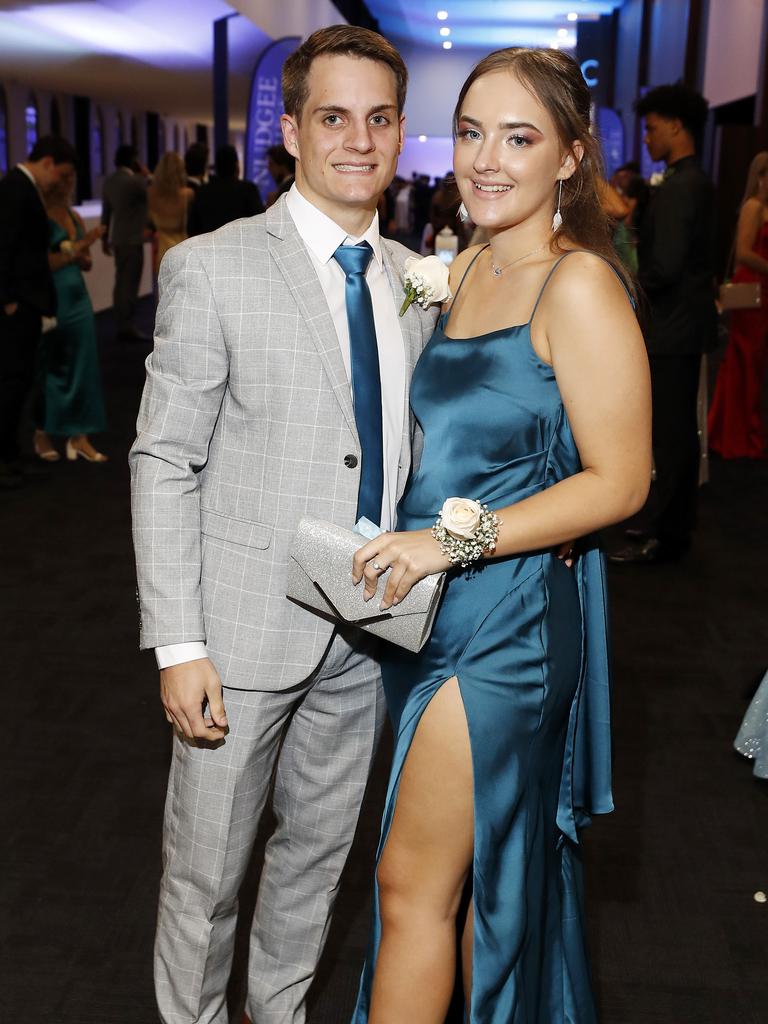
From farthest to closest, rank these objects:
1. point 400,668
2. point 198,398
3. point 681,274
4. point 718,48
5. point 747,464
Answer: point 718,48 → point 747,464 → point 681,274 → point 400,668 → point 198,398

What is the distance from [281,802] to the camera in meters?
2.02

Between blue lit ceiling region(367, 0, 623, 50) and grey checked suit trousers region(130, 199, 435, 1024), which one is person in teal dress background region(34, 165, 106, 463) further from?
blue lit ceiling region(367, 0, 623, 50)

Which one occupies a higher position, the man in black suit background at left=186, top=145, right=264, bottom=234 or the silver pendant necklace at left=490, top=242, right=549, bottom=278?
the man in black suit background at left=186, top=145, right=264, bottom=234

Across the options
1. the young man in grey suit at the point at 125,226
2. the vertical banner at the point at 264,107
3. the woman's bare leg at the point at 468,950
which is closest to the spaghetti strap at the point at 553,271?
the woman's bare leg at the point at 468,950

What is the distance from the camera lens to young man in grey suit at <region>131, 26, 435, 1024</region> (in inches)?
66.9

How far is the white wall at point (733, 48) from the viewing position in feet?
37.1

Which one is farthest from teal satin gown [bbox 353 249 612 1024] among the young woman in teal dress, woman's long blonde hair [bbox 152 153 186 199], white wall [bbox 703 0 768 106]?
white wall [bbox 703 0 768 106]

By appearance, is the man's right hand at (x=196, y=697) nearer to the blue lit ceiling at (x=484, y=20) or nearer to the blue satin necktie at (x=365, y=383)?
Answer: the blue satin necktie at (x=365, y=383)

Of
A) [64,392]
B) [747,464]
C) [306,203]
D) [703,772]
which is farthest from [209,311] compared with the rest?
[747,464]

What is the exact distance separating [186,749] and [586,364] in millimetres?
853

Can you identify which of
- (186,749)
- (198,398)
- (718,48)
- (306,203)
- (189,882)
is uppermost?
(718,48)

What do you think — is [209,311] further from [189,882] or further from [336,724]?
[189,882]

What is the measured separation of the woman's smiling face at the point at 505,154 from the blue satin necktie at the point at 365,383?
21 centimetres

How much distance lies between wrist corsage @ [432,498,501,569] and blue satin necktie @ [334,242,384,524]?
206 millimetres
